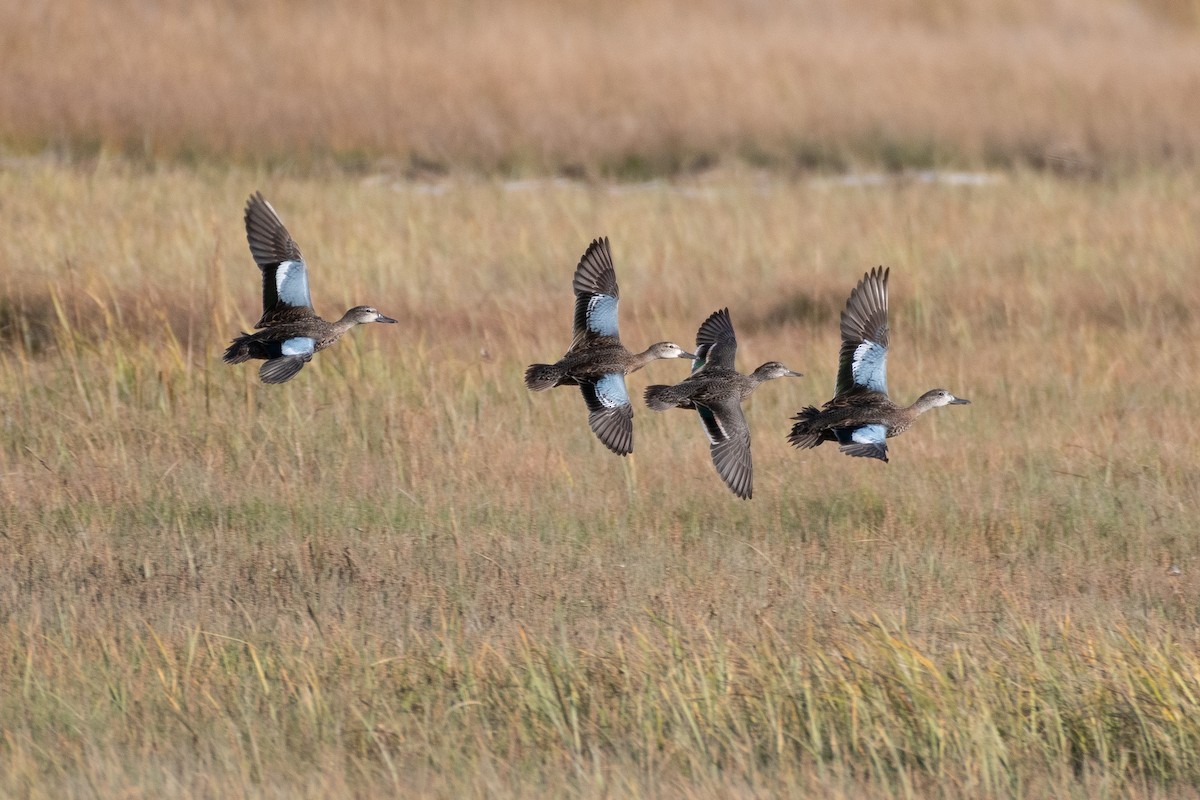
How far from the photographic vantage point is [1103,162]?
20.3 m

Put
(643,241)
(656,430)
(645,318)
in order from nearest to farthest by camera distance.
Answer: (656,430)
(645,318)
(643,241)

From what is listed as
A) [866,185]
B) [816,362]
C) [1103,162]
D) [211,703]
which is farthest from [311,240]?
[1103,162]

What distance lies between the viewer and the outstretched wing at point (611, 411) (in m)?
6.52

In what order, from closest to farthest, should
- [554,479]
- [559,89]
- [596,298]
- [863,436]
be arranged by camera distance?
[863,436]
[596,298]
[554,479]
[559,89]

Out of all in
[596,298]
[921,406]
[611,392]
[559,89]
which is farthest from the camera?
[559,89]

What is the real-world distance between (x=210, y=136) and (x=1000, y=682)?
1472cm

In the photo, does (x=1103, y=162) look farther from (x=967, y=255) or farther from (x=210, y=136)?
(x=210, y=136)

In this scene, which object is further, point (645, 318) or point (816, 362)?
point (645, 318)

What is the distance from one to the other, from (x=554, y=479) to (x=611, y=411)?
101 inches

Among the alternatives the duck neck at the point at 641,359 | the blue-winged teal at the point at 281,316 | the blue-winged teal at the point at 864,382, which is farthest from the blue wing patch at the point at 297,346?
the blue-winged teal at the point at 864,382

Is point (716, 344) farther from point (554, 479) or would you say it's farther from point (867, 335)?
point (554, 479)

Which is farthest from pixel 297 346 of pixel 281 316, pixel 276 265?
pixel 276 265

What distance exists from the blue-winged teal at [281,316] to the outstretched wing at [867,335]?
1914 mm

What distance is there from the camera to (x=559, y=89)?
21.2 m
